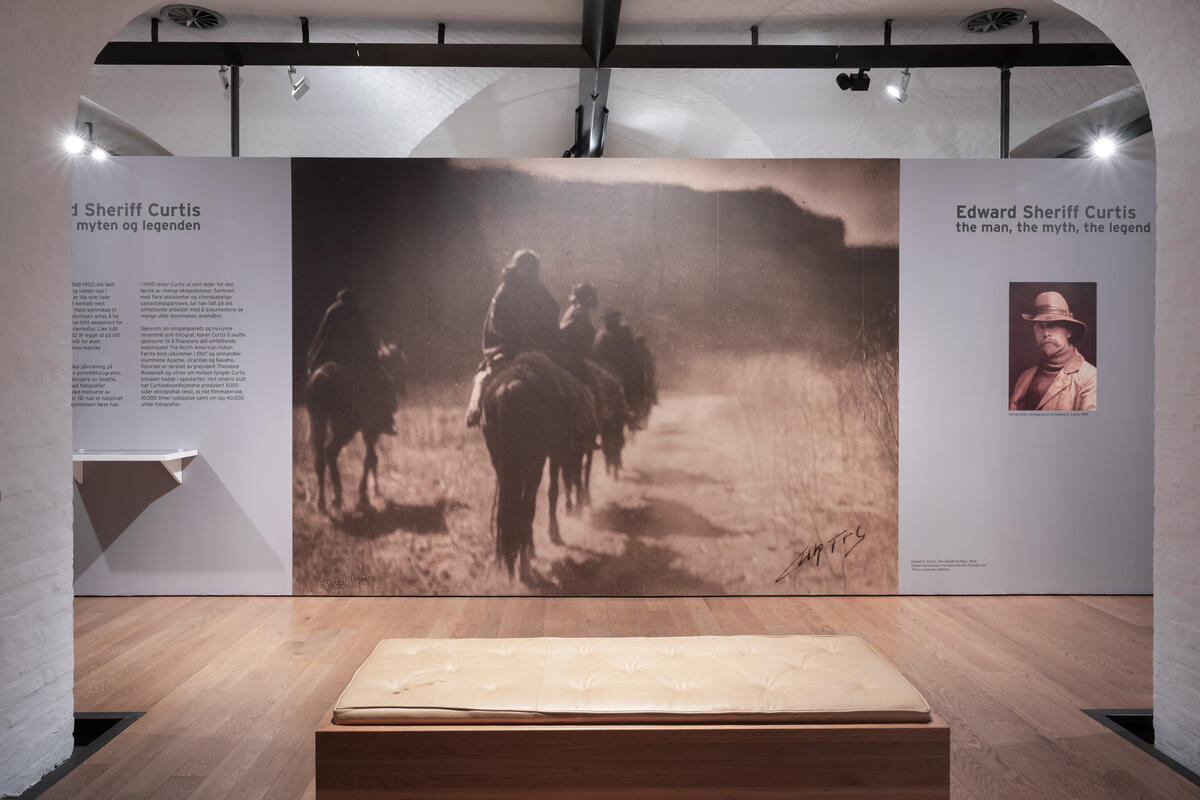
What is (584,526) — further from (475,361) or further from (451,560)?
(475,361)

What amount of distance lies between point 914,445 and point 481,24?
4.12 m

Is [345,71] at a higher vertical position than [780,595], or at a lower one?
higher

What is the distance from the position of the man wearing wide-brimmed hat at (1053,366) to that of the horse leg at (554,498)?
10.3 feet

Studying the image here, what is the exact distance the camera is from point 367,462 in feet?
17.0

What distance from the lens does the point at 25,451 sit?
2762mm

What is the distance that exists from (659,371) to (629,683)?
3071mm

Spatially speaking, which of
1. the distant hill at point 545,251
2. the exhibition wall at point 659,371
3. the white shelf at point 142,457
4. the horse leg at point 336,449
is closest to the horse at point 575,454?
the exhibition wall at point 659,371

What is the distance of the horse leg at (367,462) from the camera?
518 cm

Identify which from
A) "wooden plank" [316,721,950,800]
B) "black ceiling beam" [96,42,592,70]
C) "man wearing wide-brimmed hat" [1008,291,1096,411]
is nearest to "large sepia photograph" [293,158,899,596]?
"black ceiling beam" [96,42,592,70]

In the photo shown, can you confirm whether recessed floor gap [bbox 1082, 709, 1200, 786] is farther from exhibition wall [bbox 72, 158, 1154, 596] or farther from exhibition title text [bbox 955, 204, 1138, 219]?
exhibition title text [bbox 955, 204, 1138, 219]

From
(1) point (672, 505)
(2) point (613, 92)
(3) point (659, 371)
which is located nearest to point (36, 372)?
(3) point (659, 371)

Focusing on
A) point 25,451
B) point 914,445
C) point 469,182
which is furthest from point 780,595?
point 25,451
